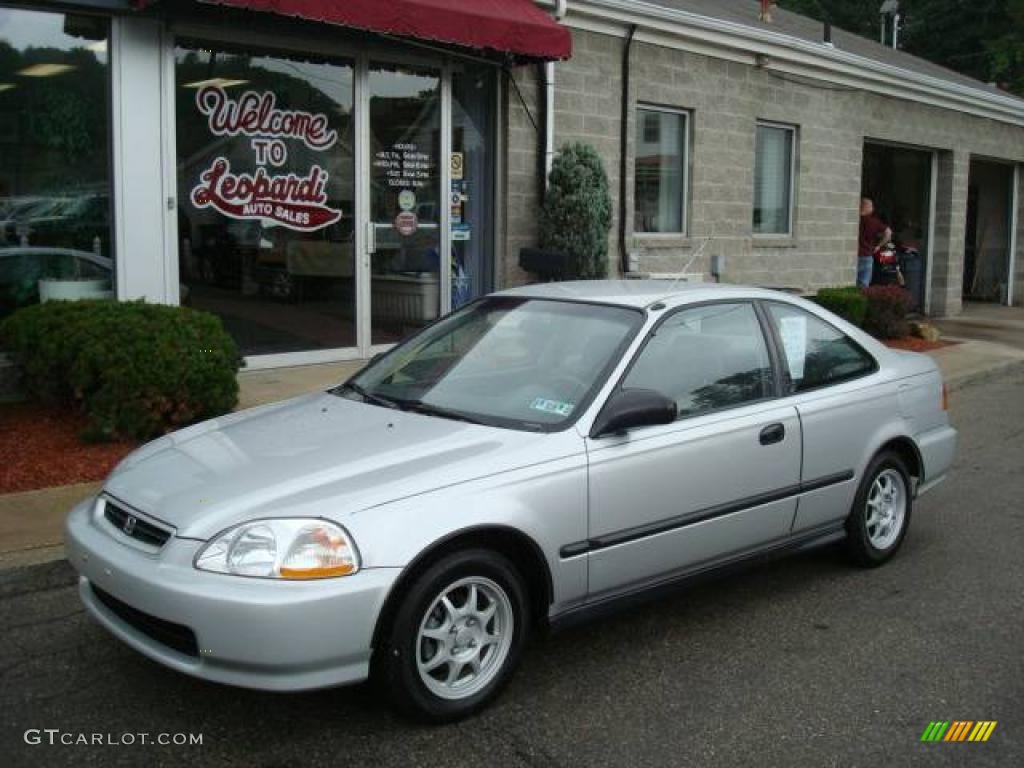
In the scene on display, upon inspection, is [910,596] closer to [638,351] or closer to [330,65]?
[638,351]

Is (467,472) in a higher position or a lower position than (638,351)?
lower

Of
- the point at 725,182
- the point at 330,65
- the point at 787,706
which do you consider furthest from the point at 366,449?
the point at 725,182

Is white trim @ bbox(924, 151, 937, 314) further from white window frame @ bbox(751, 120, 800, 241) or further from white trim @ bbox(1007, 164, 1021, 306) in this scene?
white window frame @ bbox(751, 120, 800, 241)

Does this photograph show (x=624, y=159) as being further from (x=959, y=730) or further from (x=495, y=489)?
(x=959, y=730)

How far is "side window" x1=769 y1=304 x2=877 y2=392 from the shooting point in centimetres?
515

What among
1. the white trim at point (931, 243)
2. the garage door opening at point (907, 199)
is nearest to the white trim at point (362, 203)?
the garage door opening at point (907, 199)

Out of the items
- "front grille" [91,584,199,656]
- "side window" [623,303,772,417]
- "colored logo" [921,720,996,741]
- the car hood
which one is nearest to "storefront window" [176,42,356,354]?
the car hood

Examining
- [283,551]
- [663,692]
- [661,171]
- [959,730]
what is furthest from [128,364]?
[661,171]

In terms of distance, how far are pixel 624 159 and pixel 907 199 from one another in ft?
31.6

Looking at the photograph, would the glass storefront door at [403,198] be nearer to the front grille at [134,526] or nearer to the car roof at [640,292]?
the car roof at [640,292]

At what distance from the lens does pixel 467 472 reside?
380 cm

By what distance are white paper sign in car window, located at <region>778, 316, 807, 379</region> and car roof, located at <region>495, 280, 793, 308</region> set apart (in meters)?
0.15

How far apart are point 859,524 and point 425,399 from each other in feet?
7.64

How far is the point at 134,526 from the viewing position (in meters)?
3.76
